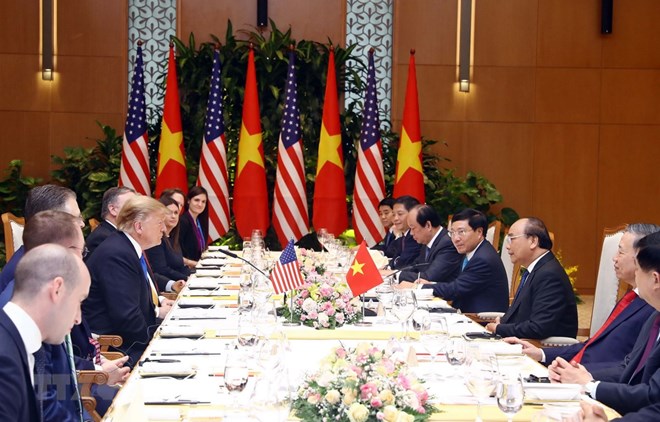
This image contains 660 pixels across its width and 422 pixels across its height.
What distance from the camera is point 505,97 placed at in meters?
9.62

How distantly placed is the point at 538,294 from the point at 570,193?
Answer: 544cm

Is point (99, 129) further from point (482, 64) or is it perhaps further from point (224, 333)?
point (224, 333)

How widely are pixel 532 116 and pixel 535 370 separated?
6.88 m

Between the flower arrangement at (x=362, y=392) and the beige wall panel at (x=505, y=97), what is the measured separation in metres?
7.67

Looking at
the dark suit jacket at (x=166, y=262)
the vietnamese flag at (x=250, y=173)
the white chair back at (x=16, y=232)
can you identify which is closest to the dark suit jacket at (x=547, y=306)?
the dark suit jacket at (x=166, y=262)

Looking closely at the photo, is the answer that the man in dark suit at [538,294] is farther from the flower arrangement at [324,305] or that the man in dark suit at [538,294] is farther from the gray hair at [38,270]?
the gray hair at [38,270]

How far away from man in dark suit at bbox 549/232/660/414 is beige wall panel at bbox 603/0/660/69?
23.3ft

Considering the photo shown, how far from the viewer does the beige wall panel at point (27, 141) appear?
9.28 meters

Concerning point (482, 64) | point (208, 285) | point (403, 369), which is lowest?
point (208, 285)

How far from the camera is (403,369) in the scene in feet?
7.18

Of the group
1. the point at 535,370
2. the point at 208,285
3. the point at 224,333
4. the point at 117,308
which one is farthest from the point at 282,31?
the point at 535,370

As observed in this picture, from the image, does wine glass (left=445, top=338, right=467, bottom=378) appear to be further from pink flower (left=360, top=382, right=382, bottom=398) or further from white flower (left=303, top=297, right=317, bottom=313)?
white flower (left=303, top=297, right=317, bottom=313)

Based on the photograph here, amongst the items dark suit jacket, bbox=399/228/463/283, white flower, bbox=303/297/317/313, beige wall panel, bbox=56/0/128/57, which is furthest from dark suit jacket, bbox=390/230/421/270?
beige wall panel, bbox=56/0/128/57

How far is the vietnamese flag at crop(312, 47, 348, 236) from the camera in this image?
8.92 metres
